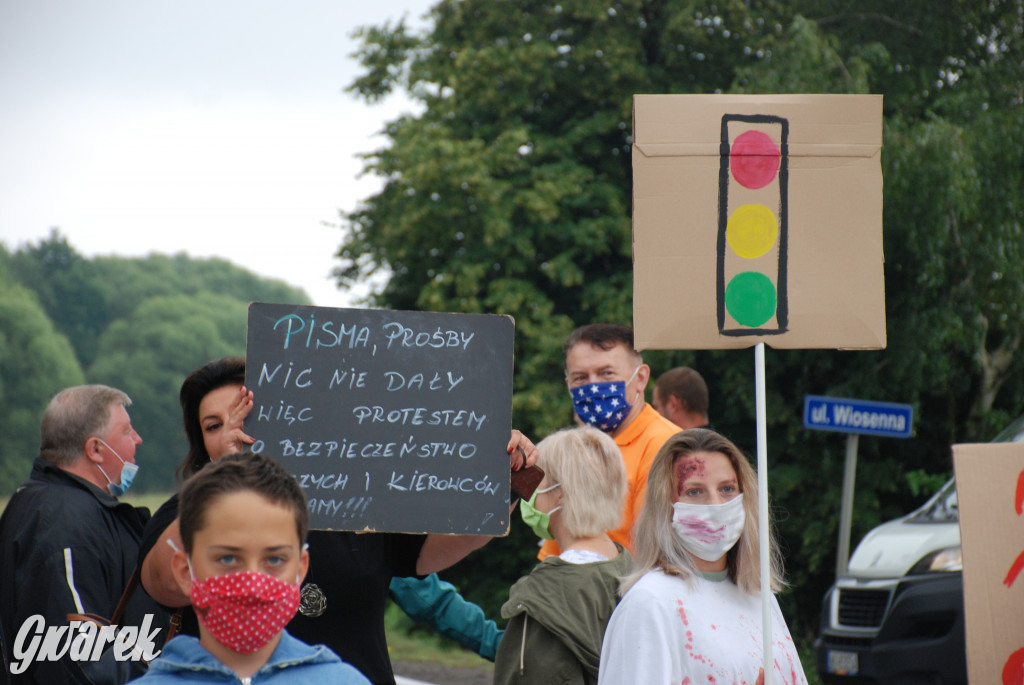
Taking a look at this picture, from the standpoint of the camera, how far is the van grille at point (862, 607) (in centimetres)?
729

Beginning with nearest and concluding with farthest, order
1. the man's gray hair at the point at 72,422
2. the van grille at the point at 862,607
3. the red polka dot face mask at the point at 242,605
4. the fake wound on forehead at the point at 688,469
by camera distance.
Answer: the red polka dot face mask at the point at 242,605 → the fake wound on forehead at the point at 688,469 → the man's gray hair at the point at 72,422 → the van grille at the point at 862,607

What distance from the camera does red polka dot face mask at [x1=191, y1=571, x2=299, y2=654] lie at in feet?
7.86

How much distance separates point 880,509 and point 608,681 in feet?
37.3

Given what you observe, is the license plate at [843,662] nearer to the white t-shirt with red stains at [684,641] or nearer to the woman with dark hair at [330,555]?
the white t-shirt with red stains at [684,641]

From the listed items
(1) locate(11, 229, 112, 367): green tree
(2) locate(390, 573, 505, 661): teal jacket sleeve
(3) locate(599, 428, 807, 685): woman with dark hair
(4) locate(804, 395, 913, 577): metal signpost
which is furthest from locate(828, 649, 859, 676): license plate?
(1) locate(11, 229, 112, 367): green tree

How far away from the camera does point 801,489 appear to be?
13.8 m

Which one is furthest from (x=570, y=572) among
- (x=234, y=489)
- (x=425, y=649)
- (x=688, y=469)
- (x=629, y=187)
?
(x=629, y=187)

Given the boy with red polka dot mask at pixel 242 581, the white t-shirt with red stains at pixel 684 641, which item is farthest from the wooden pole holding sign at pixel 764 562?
the boy with red polka dot mask at pixel 242 581

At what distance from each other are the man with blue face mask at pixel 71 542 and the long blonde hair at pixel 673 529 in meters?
2.02

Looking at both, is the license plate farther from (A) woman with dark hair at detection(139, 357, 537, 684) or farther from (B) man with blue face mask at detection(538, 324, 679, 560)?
(A) woman with dark hair at detection(139, 357, 537, 684)

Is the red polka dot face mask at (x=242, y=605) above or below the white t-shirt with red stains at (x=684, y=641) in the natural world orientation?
above

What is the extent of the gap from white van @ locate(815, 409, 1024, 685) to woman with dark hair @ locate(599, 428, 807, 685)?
3613 millimetres

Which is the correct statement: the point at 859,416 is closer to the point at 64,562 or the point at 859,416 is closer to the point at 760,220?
the point at 760,220

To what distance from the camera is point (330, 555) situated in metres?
3.38
